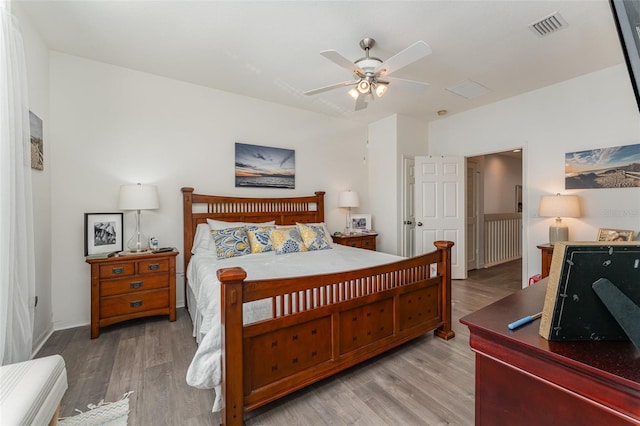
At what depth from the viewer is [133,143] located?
318cm

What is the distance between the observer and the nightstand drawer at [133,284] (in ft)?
8.79

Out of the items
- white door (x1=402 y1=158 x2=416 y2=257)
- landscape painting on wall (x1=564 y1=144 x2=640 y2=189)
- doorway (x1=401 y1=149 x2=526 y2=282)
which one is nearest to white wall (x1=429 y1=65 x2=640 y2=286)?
landscape painting on wall (x1=564 y1=144 x2=640 y2=189)

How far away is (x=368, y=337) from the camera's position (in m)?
2.10

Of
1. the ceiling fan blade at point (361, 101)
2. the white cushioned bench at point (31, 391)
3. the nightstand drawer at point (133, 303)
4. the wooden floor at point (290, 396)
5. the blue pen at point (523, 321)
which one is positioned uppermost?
the ceiling fan blade at point (361, 101)

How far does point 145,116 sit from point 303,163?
2.14 m

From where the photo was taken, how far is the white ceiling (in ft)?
7.16

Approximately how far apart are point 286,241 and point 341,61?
6.29 feet

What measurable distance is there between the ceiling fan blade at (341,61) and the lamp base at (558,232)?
3072 millimetres

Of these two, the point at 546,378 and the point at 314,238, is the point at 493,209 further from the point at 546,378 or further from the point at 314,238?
the point at 546,378

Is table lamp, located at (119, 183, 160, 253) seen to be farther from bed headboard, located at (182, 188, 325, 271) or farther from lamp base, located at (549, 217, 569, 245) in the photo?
lamp base, located at (549, 217, 569, 245)

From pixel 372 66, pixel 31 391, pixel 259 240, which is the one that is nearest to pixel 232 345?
pixel 31 391

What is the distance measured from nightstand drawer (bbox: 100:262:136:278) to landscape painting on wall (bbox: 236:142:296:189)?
159 cm

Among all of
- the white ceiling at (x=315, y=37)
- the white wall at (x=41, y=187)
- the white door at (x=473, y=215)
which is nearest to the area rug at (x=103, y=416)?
the white wall at (x=41, y=187)

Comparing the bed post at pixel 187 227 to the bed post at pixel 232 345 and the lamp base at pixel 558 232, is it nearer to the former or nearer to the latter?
the bed post at pixel 232 345
